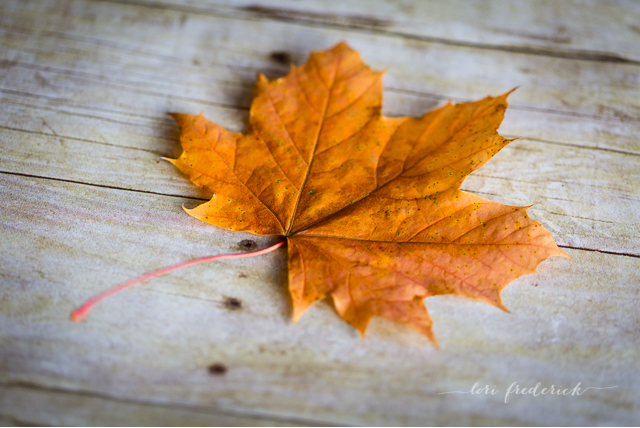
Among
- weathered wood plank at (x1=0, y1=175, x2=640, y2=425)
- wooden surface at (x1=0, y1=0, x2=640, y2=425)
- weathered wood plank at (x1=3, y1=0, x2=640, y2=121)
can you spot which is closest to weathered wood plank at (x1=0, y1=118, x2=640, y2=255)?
wooden surface at (x1=0, y1=0, x2=640, y2=425)

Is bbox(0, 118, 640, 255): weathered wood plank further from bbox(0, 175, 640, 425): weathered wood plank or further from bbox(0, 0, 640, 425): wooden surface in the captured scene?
bbox(0, 175, 640, 425): weathered wood plank

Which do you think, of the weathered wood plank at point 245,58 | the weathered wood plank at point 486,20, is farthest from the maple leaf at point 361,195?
the weathered wood plank at point 486,20

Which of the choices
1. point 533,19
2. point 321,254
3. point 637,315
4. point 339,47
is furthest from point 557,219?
point 533,19

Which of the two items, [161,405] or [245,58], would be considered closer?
[161,405]

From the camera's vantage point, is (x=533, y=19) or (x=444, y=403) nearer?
(x=444, y=403)

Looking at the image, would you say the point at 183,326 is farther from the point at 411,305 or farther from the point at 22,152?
the point at 22,152

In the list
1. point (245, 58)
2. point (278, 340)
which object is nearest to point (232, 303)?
point (278, 340)

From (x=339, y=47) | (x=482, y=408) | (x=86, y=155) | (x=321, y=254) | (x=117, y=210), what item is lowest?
(x=482, y=408)

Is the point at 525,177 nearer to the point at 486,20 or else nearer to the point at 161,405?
the point at 486,20
